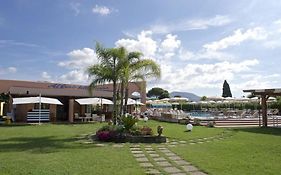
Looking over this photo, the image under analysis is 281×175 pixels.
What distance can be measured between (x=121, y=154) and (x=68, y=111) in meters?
22.5

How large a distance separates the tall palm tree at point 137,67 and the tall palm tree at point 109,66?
0.42m

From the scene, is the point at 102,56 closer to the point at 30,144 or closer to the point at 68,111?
the point at 30,144

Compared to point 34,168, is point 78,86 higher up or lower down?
higher up

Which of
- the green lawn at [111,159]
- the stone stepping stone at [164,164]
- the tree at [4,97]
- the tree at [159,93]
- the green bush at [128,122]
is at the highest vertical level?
the tree at [159,93]

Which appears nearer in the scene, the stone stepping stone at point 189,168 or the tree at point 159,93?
the stone stepping stone at point 189,168

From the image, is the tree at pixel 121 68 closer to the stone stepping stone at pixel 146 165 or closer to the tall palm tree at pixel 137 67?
the tall palm tree at pixel 137 67

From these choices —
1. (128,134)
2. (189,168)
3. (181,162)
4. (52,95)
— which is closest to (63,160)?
(181,162)

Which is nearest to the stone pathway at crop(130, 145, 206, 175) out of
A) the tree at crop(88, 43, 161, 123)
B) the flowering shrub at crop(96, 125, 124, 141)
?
the flowering shrub at crop(96, 125, 124, 141)

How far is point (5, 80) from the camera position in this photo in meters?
31.1

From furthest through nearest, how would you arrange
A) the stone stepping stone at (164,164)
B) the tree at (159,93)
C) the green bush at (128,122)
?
the tree at (159,93) < the green bush at (128,122) < the stone stepping stone at (164,164)

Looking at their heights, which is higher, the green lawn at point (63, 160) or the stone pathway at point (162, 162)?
the green lawn at point (63, 160)

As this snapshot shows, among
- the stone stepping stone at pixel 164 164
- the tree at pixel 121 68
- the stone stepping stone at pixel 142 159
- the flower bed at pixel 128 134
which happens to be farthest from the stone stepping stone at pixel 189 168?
the tree at pixel 121 68

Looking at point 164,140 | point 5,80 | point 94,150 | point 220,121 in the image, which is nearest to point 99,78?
point 164,140

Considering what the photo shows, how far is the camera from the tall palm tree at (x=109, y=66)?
17312 millimetres
